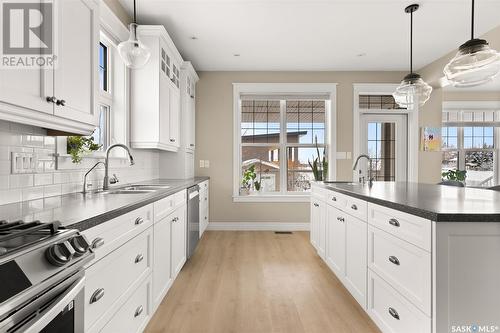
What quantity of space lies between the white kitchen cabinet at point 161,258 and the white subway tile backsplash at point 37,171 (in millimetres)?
678

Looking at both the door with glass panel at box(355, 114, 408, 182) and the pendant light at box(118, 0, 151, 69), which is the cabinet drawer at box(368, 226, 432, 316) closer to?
the pendant light at box(118, 0, 151, 69)

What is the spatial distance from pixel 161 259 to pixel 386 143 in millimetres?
4481

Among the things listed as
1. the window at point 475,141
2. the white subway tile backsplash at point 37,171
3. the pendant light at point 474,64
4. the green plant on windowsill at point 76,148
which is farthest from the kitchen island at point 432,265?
the window at point 475,141

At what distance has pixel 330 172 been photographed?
16.1 feet

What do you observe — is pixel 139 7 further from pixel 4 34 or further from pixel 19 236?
pixel 19 236

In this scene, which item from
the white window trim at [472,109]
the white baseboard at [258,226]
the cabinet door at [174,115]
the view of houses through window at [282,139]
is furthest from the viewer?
the white window trim at [472,109]

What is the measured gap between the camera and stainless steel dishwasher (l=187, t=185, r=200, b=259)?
3.05 meters

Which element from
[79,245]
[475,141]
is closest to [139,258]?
[79,245]

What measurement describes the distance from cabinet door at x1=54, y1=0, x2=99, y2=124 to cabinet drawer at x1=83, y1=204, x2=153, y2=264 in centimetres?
65

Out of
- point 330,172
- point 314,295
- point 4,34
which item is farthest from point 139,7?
point 330,172

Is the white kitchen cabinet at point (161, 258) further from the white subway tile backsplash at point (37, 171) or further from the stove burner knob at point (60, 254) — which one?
the stove burner knob at point (60, 254)

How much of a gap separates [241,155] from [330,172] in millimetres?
1595

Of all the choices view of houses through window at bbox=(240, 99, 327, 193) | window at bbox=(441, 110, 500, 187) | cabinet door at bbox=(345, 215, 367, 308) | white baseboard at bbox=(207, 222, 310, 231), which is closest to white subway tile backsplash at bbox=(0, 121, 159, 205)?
cabinet door at bbox=(345, 215, 367, 308)

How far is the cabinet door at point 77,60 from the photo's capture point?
1464 millimetres
